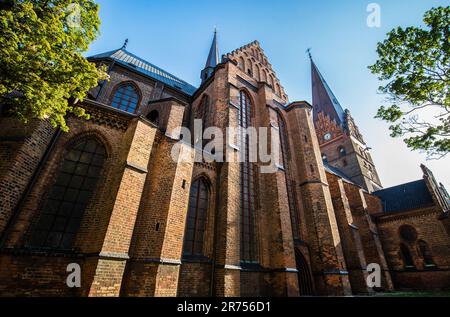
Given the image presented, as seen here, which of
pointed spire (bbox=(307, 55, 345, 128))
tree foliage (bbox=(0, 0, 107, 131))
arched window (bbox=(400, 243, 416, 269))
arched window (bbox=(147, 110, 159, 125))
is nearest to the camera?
tree foliage (bbox=(0, 0, 107, 131))

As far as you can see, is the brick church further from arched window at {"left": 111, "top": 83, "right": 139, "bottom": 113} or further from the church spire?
the church spire

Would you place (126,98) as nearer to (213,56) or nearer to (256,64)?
(256,64)

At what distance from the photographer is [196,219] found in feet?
29.7

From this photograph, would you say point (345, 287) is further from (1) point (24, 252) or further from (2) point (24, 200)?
(2) point (24, 200)

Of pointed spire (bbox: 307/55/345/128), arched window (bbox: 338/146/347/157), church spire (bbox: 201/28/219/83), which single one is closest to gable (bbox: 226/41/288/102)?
church spire (bbox: 201/28/219/83)

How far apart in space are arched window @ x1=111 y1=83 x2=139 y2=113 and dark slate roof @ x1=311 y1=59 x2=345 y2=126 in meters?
29.2

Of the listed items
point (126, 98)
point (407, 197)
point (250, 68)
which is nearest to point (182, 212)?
point (126, 98)

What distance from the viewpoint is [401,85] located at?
8.08 meters

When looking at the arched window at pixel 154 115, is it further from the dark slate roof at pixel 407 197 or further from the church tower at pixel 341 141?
the church tower at pixel 341 141

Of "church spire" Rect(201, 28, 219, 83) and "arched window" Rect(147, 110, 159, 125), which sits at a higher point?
"church spire" Rect(201, 28, 219, 83)

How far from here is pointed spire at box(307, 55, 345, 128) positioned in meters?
33.1

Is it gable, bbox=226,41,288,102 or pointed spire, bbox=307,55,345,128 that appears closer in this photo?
gable, bbox=226,41,288,102

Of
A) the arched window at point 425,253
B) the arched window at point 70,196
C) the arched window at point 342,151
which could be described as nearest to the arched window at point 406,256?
the arched window at point 425,253
